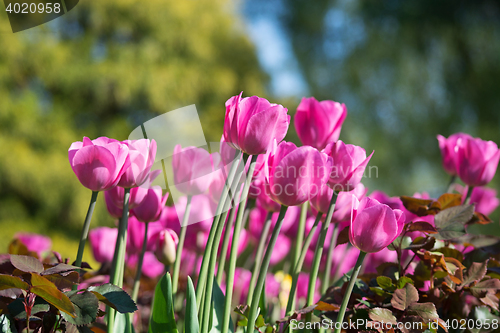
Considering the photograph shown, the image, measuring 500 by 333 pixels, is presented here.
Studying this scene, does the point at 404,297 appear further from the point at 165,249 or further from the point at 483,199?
the point at 483,199

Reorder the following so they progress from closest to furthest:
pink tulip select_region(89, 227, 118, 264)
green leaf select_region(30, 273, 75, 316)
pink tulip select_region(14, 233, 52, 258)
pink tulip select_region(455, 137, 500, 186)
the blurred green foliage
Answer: green leaf select_region(30, 273, 75, 316) → pink tulip select_region(455, 137, 500, 186) → pink tulip select_region(89, 227, 118, 264) → pink tulip select_region(14, 233, 52, 258) → the blurred green foliage

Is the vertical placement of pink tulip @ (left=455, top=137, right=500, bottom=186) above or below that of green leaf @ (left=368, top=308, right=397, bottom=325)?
above

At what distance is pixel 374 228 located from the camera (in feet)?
1.17

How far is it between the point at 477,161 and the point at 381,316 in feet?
1.05

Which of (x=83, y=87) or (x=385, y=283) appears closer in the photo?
(x=385, y=283)

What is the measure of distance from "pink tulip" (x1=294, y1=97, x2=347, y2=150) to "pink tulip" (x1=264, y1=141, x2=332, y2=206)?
0.15 meters

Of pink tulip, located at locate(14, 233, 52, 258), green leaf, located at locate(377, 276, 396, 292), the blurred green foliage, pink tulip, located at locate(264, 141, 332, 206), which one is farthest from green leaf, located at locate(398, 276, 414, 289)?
the blurred green foliage

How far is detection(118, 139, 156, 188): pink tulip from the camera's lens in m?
0.39

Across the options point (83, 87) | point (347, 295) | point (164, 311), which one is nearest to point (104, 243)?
point (164, 311)

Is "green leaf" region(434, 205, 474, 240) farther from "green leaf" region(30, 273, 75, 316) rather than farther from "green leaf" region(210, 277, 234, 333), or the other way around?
"green leaf" region(30, 273, 75, 316)

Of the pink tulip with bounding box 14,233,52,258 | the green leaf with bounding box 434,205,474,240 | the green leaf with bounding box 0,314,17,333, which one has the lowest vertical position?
the pink tulip with bounding box 14,233,52,258

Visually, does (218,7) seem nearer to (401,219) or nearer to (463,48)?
(463,48)

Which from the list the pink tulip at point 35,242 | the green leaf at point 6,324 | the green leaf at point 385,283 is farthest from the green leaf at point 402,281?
the pink tulip at point 35,242

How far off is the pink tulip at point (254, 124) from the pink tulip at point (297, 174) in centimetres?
2
